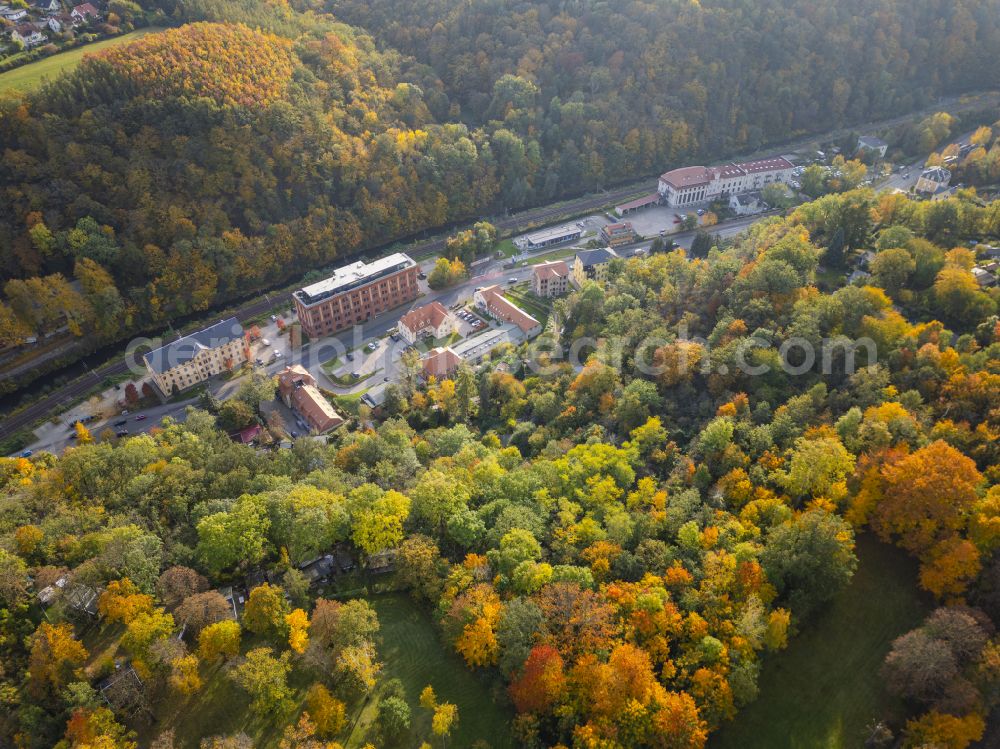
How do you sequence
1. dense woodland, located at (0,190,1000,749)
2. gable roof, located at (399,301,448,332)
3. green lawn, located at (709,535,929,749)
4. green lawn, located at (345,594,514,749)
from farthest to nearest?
gable roof, located at (399,301,448,332) → green lawn, located at (345,594,514,749) → green lawn, located at (709,535,929,749) → dense woodland, located at (0,190,1000,749)

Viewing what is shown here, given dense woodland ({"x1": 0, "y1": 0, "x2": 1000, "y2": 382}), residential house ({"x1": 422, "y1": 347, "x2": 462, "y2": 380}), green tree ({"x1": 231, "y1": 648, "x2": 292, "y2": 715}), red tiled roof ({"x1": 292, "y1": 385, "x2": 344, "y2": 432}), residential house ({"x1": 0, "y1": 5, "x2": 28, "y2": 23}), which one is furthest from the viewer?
residential house ({"x1": 0, "y1": 5, "x2": 28, "y2": 23})

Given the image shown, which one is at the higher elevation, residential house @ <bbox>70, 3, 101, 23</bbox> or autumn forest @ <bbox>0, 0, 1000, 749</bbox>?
residential house @ <bbox>70, 3, 101, 23</bbox>

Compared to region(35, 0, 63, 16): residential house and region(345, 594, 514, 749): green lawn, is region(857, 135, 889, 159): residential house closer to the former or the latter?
region(345, 594, 514, 749): green lawn

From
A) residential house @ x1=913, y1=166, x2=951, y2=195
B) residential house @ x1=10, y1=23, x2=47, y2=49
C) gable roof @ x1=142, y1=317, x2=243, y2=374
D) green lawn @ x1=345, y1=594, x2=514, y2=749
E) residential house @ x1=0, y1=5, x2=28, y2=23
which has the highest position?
residential house @ x1=0, y1=5, x2=28, y2=23

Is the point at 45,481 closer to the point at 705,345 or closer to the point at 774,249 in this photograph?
the point at 705,345

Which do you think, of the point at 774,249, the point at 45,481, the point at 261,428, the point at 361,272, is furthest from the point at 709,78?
the point at 45,481

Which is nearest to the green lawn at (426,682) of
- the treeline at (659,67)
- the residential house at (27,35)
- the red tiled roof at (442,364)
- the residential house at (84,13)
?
the red tiled roof at (442,364)

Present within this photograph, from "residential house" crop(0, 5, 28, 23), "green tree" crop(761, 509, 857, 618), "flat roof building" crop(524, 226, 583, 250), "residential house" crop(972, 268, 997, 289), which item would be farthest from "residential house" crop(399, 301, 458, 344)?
"residential house" crop(0, 5, 28, 23)

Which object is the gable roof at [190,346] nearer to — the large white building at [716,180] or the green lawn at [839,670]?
the green lawn at [839,670]
